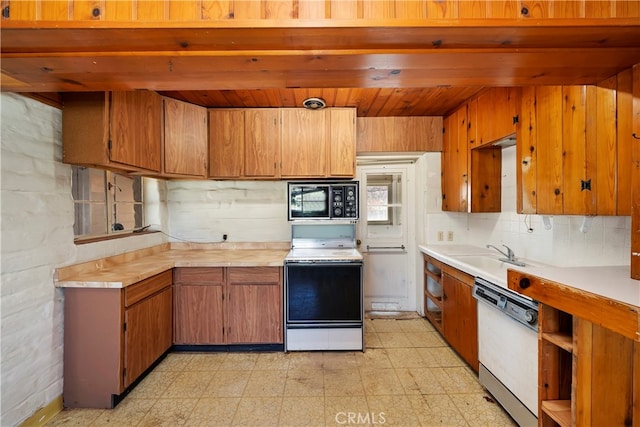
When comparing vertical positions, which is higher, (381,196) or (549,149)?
(549,149)

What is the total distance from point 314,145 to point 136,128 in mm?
1489

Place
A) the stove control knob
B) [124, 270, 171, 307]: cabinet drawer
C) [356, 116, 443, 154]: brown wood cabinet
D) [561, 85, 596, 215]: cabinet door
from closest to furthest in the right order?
1. [561, 85, 596, 215]: cabinet door
2. the stove control knob
3. [124, 270, 171, 307]: cabinet drawer
4. [356, 116, 443, 154]: brown wood cabinet

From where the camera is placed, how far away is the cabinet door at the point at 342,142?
2688mm

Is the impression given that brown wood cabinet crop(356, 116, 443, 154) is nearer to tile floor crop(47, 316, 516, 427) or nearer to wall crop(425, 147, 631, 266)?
wall crop(425, 147, 631, 266)

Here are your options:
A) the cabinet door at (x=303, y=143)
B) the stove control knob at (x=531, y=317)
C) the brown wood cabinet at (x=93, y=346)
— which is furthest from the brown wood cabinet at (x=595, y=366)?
the brown wood cabinet at (x=93, y=346)

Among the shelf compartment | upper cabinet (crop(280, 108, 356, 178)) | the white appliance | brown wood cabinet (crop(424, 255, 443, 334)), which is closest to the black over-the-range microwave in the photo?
upper cabinet (crop(280, 108, 356, 178))

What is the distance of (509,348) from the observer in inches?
64.4

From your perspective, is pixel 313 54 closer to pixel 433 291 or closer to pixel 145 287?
pixel 145 287

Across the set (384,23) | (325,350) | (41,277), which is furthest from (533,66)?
(41,277)

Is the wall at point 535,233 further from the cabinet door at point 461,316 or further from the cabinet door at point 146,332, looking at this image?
the cabinet door at point 146,332

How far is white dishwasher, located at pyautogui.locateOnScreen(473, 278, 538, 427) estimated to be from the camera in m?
1.47

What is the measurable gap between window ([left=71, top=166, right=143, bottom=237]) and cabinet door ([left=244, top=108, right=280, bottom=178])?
1145 mm

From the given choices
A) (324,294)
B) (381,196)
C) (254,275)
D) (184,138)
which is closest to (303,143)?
(184,138)

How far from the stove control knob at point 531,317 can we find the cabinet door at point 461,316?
1.87 ft
